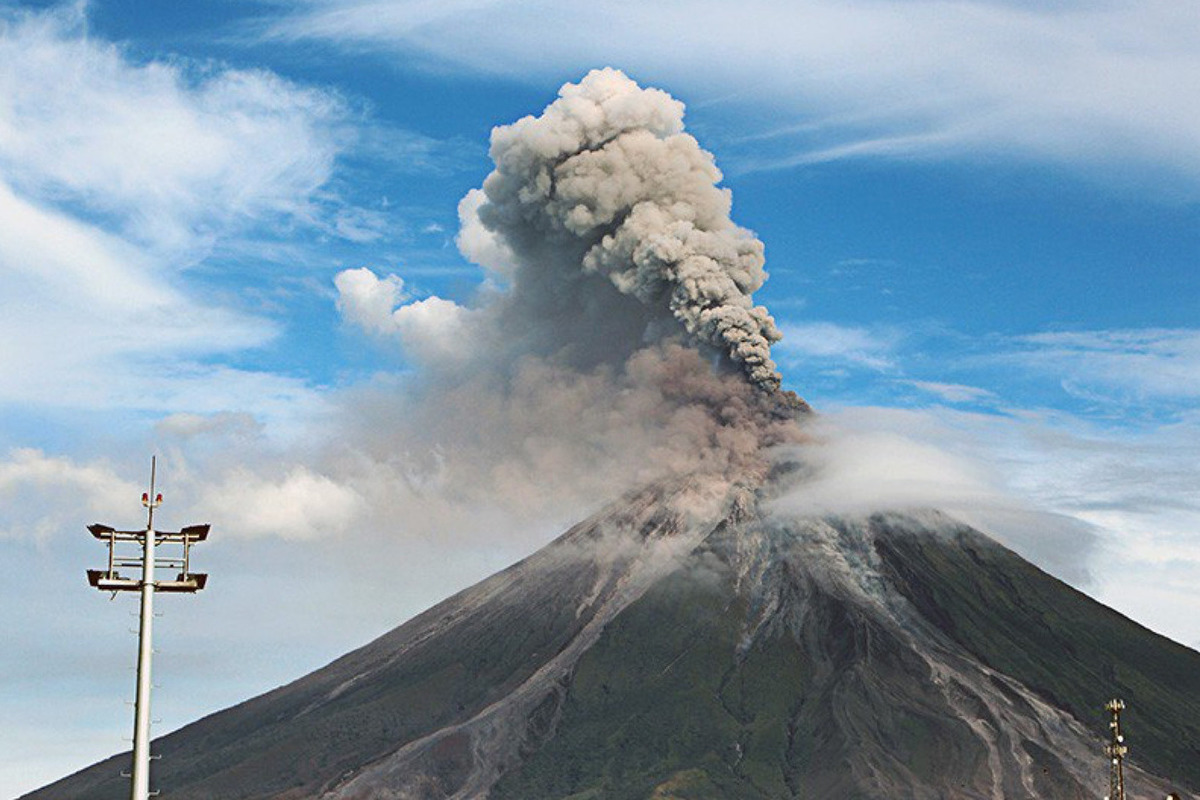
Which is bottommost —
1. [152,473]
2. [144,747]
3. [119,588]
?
[144,747]

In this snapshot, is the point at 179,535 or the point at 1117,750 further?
the point at 1117,750

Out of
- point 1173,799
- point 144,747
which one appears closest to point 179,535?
point 144,747

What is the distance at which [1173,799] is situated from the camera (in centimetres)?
7181

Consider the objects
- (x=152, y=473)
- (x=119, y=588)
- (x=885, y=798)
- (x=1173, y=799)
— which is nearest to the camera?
(x=119, y=588)

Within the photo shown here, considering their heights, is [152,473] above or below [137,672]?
above

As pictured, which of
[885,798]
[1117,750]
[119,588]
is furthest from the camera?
[885,798]

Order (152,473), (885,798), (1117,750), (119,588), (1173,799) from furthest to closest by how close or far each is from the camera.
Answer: (885,798) < (1173,799) < (1117,750) < (152,473) < (119,588)

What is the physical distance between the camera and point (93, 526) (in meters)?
31.5

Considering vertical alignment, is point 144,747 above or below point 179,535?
below

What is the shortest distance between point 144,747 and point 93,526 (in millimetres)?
4035

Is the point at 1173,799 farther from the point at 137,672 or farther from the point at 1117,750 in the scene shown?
the point at 137,672

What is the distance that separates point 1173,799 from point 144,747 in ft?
Result: 168

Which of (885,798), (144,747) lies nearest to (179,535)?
(144,747)

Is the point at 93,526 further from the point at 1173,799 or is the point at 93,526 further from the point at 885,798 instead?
the point at 885,798
